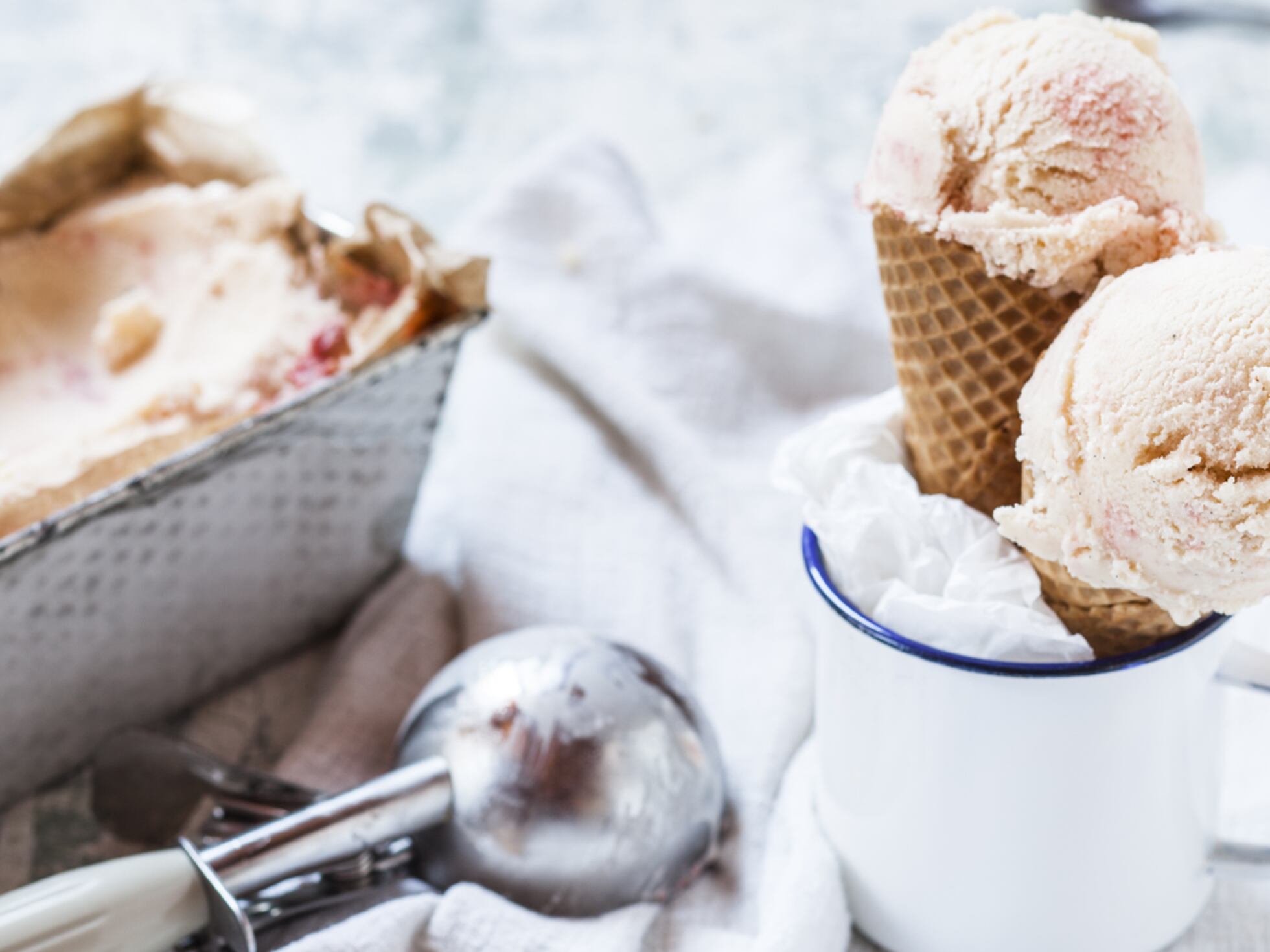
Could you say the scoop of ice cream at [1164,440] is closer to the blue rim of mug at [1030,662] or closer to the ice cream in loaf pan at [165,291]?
the blue rim of mug at [1030,662]

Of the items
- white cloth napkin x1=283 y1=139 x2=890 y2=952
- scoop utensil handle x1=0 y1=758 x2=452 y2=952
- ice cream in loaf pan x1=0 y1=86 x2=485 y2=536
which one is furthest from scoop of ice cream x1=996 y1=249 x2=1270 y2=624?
ice cream in loaf pan x1=0 y1=86 x2=485 y2=536

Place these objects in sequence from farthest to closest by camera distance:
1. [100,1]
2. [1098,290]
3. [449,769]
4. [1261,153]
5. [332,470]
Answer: [100,1], [1261,153], [332,470], [449,769], [1098,290]

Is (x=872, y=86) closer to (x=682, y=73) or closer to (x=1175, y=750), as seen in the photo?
(x=682, y=73)

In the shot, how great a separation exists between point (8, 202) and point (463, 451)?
443mm

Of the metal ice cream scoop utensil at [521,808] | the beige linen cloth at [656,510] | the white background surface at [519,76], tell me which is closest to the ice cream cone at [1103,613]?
the beige linen cloth at [656,510]

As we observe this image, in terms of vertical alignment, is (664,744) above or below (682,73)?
below

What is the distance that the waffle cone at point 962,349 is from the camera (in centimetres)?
61

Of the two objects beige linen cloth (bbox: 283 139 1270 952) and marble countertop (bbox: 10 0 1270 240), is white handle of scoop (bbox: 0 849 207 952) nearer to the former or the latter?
beige linen cloth (bbox: 283 139 1270 952)

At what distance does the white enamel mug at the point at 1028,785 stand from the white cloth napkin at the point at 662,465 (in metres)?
0.07

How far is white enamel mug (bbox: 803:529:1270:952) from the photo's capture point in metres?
0.61

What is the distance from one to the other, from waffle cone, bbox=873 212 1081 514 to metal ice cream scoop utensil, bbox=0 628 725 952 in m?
0.24

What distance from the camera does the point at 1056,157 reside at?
59 cm

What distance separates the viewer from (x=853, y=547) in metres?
0.65

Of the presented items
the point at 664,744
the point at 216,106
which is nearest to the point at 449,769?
the point at 664,744
